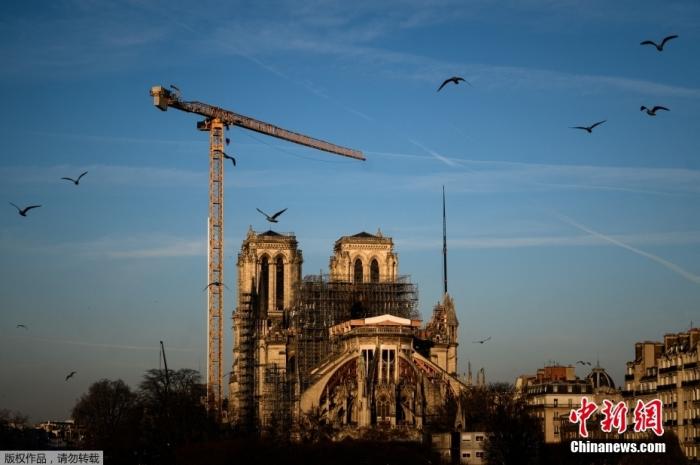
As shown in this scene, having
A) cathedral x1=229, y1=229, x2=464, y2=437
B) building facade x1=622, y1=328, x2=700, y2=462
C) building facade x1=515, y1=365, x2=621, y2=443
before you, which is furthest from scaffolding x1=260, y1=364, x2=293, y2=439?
building facade x1=622, y1=328, x2=700, y2=462

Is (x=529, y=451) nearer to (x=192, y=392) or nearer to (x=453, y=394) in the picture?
(x=453, y=394)

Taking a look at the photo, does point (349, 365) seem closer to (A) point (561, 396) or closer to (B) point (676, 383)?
(A) point (561, 396)

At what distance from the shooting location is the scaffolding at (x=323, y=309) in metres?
192

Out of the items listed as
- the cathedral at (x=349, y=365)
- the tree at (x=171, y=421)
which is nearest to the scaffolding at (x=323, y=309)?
the cathedral at (x=349, y=365)

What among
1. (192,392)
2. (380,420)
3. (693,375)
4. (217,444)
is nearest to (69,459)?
(217,444)

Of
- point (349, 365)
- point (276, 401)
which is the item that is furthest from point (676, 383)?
point (276, 401)

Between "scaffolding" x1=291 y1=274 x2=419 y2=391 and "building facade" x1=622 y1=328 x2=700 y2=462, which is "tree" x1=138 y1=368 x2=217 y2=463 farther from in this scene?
"building facade" x1=622 y1=328 x2=700 y2=462

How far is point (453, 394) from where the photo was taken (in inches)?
7047

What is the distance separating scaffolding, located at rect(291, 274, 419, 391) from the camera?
192m

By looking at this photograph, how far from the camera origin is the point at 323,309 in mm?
195500

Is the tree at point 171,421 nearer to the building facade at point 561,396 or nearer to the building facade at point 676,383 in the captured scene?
the building facade at point 561,396

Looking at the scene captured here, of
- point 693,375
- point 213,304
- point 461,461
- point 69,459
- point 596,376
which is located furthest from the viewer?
point 213,304

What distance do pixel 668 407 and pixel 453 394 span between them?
163ft

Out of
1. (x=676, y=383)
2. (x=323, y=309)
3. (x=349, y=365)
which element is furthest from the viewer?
(x=323, y=309)
